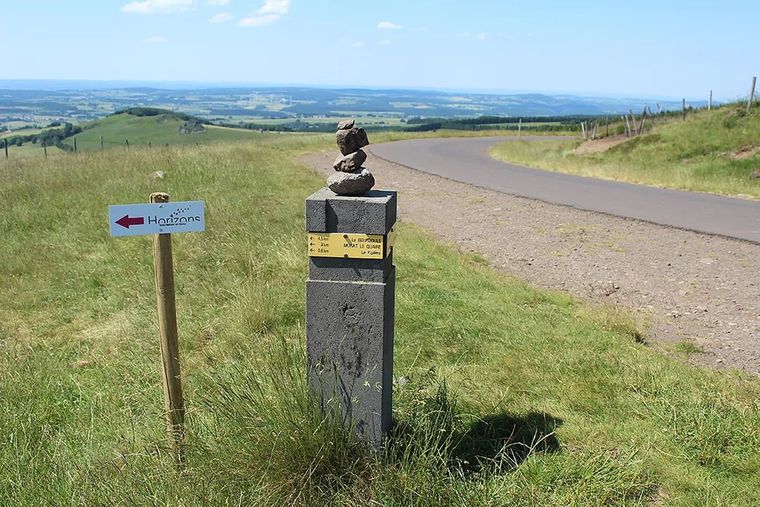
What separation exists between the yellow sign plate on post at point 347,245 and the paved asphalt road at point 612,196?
9.26 m

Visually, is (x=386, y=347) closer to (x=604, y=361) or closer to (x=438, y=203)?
(x=604, y=361)

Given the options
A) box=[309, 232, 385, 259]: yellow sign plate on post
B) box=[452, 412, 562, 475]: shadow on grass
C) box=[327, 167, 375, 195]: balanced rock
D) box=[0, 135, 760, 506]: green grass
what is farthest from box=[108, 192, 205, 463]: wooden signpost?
box=[452, 412, 562, 475]: shadow on grass

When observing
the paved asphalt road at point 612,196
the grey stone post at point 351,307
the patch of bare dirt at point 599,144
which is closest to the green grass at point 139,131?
the patch of bare dirt at point 599,144

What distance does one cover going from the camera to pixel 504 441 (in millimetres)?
3928

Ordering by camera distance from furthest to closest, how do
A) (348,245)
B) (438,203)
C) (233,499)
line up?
(438,203) → (348,245) → (233,499)

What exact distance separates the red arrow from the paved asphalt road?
1012 cm

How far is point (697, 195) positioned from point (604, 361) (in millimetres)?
12036

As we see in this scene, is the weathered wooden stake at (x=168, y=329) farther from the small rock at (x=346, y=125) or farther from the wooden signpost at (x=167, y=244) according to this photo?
the small rock at (x=346, y=125)

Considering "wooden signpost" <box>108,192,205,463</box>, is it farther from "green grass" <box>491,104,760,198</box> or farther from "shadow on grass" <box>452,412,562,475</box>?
"green grass" <box>491,104,760,198</box>

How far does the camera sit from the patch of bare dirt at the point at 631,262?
6.54m

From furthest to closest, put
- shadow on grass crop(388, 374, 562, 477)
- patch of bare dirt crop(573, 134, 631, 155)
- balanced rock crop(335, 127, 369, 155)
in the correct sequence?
patch of bare dirt crop(573, 134, 631, 155), balanced rock crop(335, 127, 369, 155), shadow on grass crop(388, 374, 562, 477)

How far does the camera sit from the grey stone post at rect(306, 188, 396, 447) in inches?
132


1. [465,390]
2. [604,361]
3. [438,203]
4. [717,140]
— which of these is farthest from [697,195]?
[465,390]

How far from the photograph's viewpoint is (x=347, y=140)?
3.72 metres
